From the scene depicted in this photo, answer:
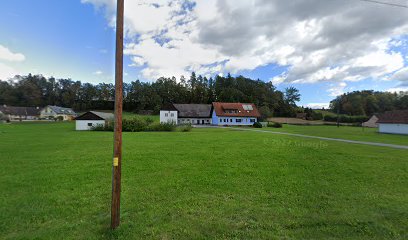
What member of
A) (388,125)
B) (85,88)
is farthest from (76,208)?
(85,88)

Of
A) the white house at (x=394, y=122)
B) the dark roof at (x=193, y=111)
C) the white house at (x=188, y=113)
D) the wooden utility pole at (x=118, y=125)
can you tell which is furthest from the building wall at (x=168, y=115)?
the wooden utility pole at (x=118, y=125)

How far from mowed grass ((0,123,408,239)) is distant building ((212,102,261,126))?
48950 millimetres

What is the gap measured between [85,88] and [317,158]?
121m

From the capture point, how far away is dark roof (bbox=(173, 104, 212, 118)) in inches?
2478

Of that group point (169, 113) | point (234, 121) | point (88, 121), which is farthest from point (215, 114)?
point (88, 121)

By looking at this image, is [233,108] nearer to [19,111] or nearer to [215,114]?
[215,114]

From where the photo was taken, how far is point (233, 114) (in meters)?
60.0

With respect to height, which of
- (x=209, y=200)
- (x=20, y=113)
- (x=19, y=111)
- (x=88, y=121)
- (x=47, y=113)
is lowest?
(x=209, y=200)

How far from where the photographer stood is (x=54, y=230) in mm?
4434

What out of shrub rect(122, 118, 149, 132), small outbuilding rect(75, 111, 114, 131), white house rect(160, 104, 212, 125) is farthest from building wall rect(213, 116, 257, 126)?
small outbuilding rect(75, 111, 114, 131)

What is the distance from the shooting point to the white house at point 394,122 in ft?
127

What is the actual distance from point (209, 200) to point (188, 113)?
189 feet

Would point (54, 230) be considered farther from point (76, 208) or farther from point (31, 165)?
point (31, 165)

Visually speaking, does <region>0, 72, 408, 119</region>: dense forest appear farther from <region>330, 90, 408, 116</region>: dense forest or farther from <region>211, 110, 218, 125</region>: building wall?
<region>211, 110, 218, 125</region>: building wall
